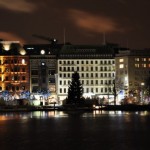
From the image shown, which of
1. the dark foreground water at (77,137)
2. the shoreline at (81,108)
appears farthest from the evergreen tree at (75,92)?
the dark foreground water at (77,137)

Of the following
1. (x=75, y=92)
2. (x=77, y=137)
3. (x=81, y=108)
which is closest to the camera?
(x=77, y=137)

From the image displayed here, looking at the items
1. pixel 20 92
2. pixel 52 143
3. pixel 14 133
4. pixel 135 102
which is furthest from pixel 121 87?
pixel 52 143

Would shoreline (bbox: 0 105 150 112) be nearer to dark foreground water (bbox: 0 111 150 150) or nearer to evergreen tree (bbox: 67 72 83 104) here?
evergreen tree (bbox: 67 72 83 104)

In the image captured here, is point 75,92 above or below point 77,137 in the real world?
above

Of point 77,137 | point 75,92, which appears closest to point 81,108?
point 75,92

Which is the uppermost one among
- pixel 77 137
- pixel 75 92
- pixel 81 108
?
pixel 75 92

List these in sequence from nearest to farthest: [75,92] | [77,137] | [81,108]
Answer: [77,137], [81,108], [75,92]

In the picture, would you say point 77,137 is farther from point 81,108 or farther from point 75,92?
point 75,92

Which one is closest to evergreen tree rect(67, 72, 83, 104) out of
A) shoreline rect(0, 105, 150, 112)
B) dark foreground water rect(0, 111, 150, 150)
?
shoreline rect(0, 105, 150, 112)

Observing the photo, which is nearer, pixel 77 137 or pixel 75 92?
pixel 77 137

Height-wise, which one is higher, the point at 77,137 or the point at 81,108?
the point at 81,108

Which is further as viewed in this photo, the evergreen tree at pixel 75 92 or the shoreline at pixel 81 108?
the evergreen tree at pixel 75 92

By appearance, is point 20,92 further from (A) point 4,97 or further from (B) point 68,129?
(B) point 68,129

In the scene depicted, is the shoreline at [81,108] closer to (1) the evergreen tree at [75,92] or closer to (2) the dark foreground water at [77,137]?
(1) the evergreen tree at [75,92]
